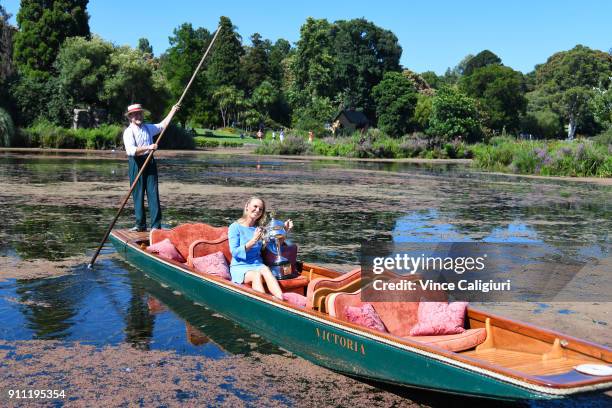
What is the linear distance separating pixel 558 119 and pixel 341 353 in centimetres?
9166

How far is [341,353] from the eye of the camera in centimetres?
491

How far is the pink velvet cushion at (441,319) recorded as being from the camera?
5129 mm

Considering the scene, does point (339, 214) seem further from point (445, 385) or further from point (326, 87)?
point (326, 87)

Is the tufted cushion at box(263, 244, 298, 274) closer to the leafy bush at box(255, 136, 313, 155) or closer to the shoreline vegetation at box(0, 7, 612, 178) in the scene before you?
the shoreline vegetation at box(0, 7, 612, 178)

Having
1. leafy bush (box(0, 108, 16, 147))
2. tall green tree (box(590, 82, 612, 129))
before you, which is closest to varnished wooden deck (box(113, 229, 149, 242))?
tall green tree (box(590, 82, 612, 129))

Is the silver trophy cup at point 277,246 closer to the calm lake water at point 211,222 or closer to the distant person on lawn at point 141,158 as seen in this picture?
the calm lake water at point 211,222

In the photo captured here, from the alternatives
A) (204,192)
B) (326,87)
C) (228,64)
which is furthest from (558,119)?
(204,192)

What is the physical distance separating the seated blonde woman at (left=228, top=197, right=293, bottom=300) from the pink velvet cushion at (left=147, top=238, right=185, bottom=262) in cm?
158

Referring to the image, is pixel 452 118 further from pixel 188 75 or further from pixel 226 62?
pixel 226 62

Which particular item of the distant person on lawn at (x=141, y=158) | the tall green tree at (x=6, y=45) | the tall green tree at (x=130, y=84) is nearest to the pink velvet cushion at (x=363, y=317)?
the distant person on lawn at (x=141, y=158)

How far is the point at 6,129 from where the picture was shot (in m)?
41.1

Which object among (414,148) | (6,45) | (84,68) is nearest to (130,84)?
(84,68)

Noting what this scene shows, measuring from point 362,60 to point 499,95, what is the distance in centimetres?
1887

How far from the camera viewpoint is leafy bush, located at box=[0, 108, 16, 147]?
41.0 metres
